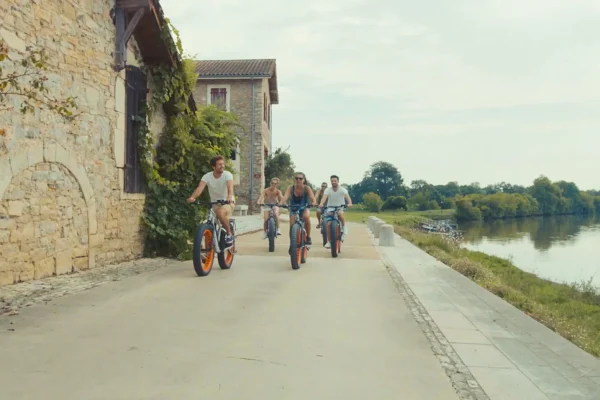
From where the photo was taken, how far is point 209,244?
7941 millimetres

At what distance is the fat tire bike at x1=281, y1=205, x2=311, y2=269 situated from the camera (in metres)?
8.76

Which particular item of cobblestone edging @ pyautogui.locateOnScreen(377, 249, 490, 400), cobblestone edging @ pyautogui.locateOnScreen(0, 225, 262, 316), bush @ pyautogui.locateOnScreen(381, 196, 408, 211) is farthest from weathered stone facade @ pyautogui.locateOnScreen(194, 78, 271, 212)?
bush @ pyautogui.locateOnScreen(381, 196, 408, 211)

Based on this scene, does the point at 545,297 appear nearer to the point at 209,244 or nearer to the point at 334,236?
the point at 334,236

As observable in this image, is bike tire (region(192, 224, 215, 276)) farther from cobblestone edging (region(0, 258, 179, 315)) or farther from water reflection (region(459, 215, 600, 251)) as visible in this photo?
water reflection (region(459, 215, 600, 251))

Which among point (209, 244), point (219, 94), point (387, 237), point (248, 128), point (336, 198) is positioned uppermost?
point (219, 94)

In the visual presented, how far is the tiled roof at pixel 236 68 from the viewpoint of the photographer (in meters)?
26.4

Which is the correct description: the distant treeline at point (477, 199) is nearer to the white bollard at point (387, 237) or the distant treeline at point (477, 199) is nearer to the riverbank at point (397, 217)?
the riverbank at point (397, 217)

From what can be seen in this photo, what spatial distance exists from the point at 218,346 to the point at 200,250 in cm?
354

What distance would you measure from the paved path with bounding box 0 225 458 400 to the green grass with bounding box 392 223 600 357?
2007mm

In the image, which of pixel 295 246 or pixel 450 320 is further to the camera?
pixel 295 246

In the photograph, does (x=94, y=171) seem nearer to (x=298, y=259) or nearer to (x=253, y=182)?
(x=298, y=259)

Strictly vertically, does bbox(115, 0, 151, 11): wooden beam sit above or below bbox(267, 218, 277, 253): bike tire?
above

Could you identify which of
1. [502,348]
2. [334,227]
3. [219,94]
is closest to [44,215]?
[334,227]

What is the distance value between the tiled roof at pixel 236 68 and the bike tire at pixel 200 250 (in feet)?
63.8
